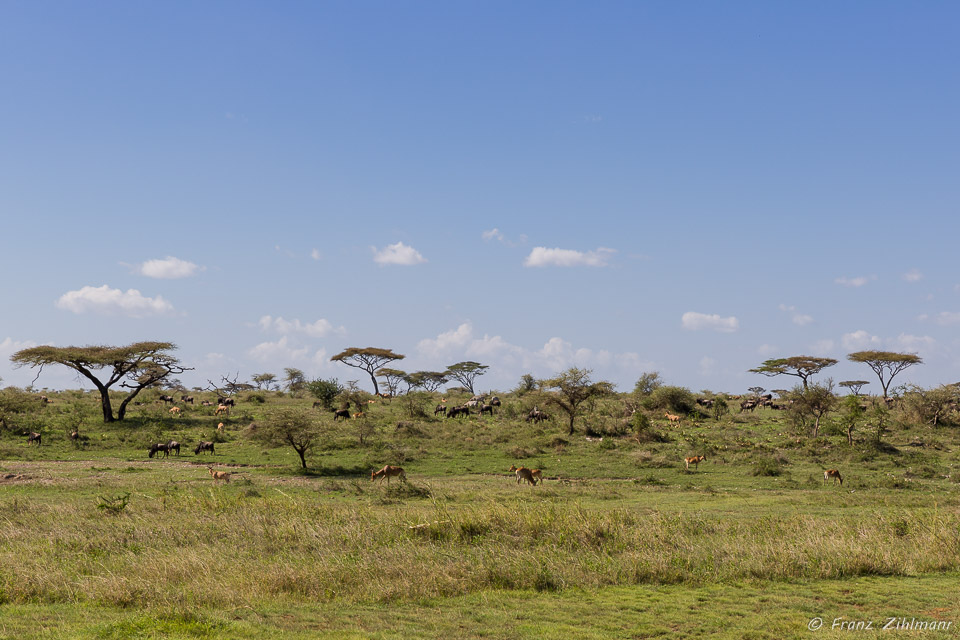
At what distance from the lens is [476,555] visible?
15.4 meters

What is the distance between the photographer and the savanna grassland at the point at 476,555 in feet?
37.6

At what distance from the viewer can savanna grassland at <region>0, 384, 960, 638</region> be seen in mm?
11461

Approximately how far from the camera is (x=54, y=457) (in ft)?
130

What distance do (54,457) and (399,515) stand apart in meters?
29.5

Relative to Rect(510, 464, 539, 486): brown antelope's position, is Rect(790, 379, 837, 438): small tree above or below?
above

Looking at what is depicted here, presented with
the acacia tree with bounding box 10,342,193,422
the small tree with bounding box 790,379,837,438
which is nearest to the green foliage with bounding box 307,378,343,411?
the acacia tree with bounding box 10,342,193,422

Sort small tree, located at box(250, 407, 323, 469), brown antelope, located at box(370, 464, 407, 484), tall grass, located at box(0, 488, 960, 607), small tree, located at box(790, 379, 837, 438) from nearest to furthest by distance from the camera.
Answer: tall grass, located at box(0, 488, 960, 607), brown antelope, located at box(370, 464, 407, 484), small tree, located at box(250, 407, 323, 469), small tree, located at box(790, 379, 837, 438)

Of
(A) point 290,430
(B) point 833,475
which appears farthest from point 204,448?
(B) point 833,475

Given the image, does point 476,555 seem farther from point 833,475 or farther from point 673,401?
point 673,401

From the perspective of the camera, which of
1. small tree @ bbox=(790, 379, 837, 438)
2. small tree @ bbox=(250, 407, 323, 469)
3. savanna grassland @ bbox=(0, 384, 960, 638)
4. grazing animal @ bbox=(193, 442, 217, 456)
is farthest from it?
small tree @ bbox=(790, 379, 837, 438)

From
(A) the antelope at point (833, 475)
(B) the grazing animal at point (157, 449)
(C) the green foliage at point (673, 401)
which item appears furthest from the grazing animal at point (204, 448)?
(C) the green foliage at point (673, 401)

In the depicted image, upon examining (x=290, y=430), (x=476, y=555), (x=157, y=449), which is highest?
(x=290, y=430)

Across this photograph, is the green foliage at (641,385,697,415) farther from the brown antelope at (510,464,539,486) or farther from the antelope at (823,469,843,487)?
the brown antelope at (510,464,539,486)

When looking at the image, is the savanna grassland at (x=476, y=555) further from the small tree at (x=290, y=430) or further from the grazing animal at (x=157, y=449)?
the grazing animal at (x=157, y=449)
